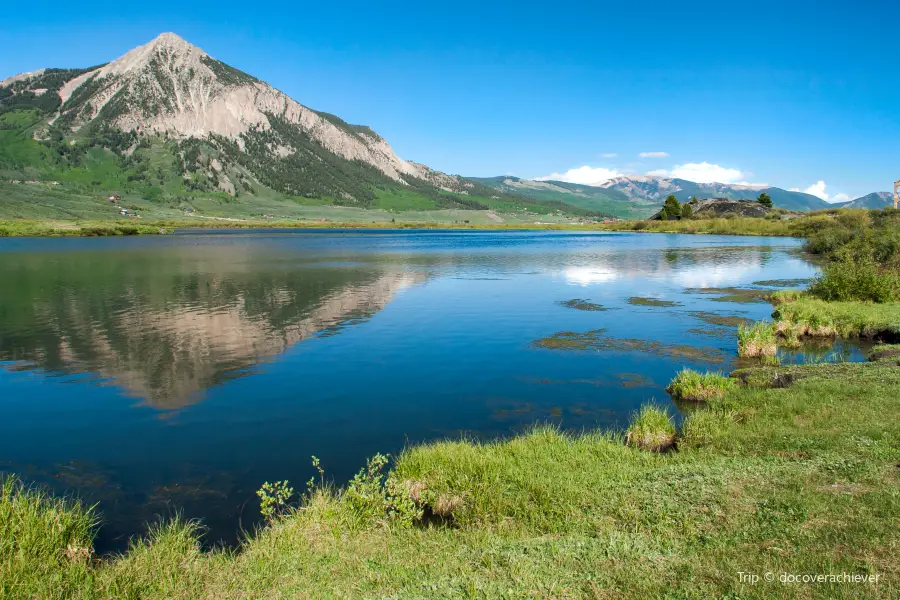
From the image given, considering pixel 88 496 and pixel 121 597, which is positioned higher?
pixel 121 597

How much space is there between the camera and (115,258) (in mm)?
71250

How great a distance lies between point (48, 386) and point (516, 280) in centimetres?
3882

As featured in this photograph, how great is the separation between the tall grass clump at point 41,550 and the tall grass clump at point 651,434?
11237mm

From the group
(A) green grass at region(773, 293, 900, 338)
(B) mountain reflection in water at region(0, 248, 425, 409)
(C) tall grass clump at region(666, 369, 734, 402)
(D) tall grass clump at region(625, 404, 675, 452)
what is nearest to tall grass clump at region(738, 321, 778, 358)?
(A) green grass at region(773, 293, 900, 338)

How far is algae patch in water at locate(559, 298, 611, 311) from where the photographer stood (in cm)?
3700

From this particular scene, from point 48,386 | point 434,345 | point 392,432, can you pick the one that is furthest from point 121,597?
point 434,345

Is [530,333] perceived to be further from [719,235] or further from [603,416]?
[719,235]

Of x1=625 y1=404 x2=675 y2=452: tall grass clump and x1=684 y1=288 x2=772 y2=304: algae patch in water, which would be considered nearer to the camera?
x1=625 y1=404 x2=675 y2=452: tall grass clump

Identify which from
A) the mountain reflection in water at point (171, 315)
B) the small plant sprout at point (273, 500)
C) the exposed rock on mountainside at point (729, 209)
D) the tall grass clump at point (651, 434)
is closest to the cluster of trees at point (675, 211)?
the exposed rock on mountainside at point (729, 209)

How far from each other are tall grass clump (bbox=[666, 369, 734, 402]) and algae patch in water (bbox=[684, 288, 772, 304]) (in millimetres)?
23859

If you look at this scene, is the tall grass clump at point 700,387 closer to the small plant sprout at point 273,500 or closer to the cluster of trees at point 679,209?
the small plant sprout at point 273,500

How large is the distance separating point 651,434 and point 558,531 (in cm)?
566

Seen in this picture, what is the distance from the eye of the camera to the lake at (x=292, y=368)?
13.9m

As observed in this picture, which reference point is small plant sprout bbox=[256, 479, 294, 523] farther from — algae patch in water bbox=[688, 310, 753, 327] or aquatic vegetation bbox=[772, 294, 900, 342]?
algae patch in water bbox=[688, 310, 753, 327]
